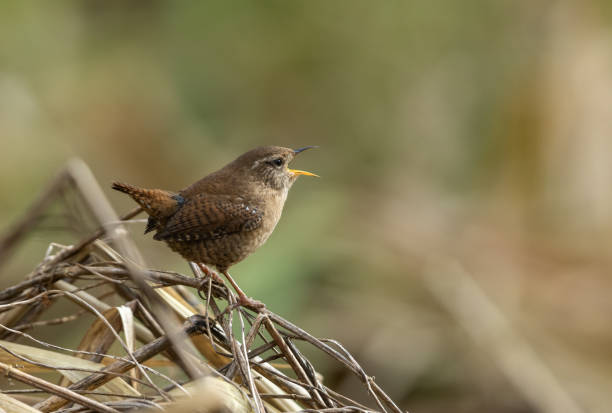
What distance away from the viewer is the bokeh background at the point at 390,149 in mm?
5176

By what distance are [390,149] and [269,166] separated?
4687 millimetres

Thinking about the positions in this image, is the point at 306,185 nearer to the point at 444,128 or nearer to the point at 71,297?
the point at 444,128

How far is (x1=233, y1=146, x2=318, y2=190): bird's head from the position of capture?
334 centimetres

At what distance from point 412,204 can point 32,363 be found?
6030mm

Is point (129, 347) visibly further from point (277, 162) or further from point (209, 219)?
point (277, 162)

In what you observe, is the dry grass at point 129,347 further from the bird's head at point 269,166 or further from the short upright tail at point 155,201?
the bird's head at point 269,166

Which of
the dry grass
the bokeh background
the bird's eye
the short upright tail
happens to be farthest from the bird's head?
the bokeh background

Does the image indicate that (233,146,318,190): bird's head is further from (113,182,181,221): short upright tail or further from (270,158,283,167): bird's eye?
(113,182,181,221): short upright tail

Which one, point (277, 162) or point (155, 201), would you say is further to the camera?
point (277, 162)

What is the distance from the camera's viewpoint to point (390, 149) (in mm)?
7957

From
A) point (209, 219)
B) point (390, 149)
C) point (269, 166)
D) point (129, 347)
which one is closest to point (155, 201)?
point (209, 219)

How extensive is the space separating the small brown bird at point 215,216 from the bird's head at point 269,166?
0.03 meters

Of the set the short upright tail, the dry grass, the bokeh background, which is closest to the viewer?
the dry grass

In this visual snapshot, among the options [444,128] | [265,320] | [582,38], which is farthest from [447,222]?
[265,320]
